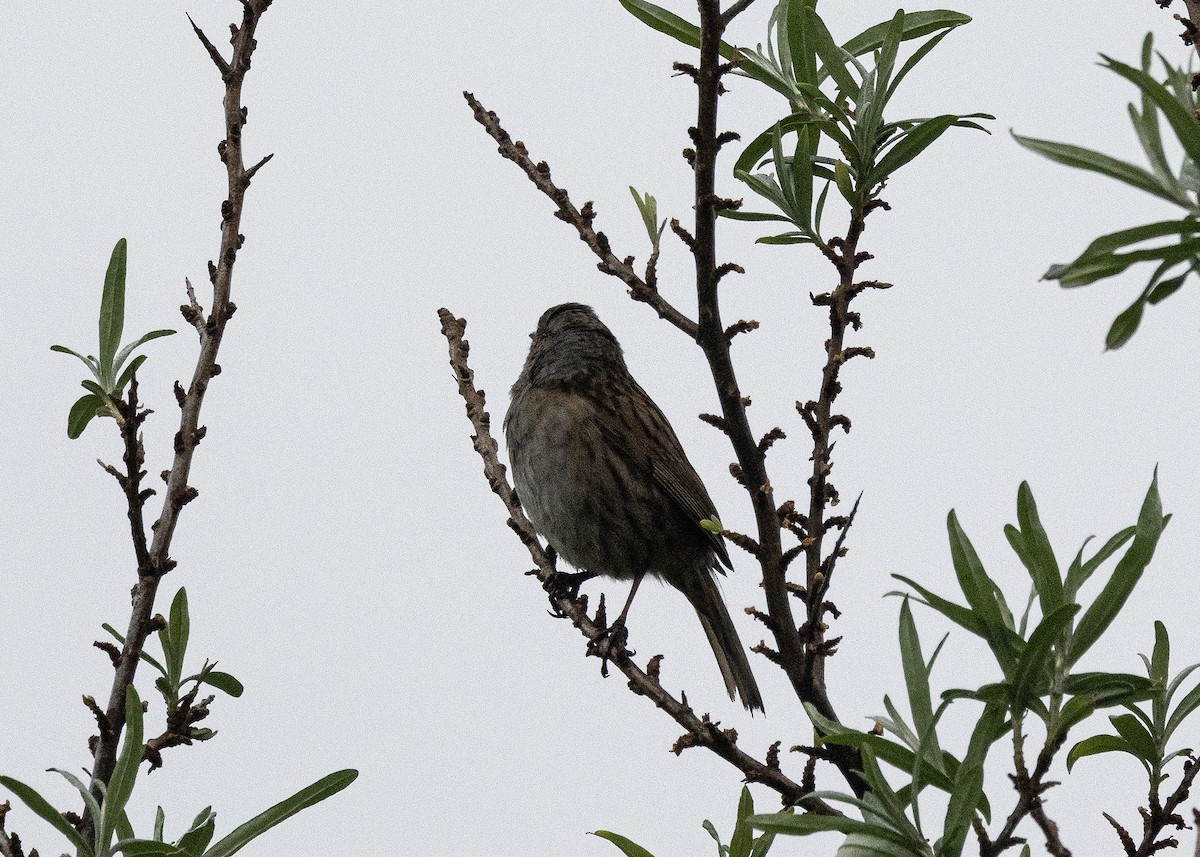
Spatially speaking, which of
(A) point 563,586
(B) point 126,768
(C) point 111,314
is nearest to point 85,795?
(B) point 126,768

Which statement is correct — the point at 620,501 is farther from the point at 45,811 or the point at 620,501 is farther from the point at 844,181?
the point at 45,811

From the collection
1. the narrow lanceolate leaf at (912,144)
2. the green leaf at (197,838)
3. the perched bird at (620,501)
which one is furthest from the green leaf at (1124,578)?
the perched bird at (620,501)

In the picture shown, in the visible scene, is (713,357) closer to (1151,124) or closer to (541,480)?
(1151,124)

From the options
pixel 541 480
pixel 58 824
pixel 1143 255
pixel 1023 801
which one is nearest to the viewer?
pixel 1143 255

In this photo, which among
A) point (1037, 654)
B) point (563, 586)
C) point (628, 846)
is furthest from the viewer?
point (563, 586)

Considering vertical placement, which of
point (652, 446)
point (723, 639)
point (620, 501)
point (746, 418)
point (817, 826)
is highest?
point (652, 446)

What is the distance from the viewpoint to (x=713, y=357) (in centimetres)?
319

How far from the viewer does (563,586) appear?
240 inches

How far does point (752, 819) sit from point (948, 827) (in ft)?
1.14

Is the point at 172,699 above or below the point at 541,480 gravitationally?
below

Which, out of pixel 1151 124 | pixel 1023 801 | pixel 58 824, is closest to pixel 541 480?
pixel 58 824

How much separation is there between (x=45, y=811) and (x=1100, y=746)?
2176 mm

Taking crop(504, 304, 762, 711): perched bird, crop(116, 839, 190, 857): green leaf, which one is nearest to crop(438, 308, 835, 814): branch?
crop(504, 304, 762, 711): perched bird

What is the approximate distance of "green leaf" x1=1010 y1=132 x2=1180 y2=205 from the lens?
1.86m
